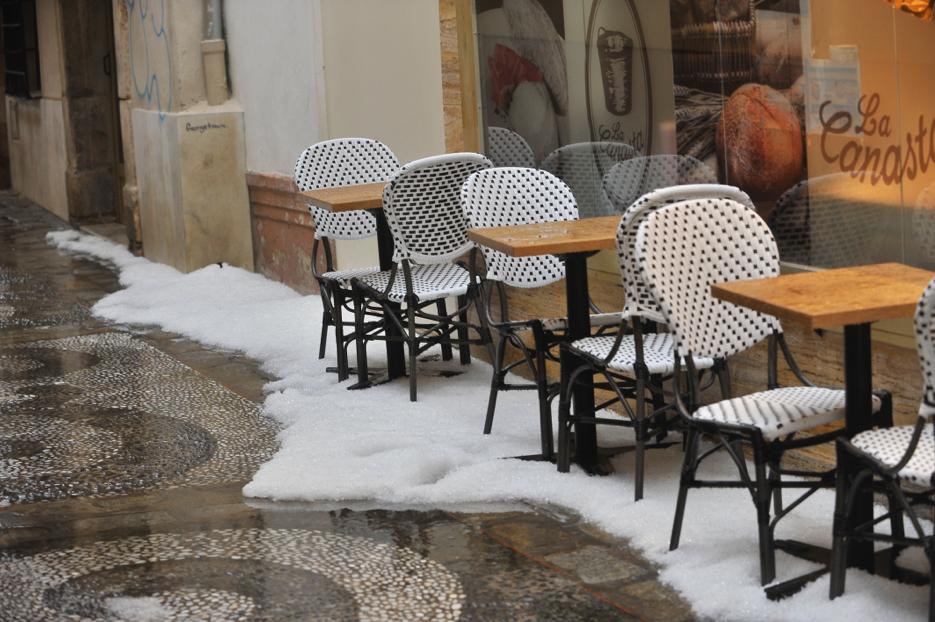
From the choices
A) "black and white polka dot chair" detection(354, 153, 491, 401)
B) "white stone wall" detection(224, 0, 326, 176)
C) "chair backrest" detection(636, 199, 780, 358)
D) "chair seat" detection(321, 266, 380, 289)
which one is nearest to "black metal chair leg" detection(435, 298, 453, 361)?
"black and white polka dot chair" detection(354, 153, 491, 401)

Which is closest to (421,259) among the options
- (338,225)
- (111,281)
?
(338,225)

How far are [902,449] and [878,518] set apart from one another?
0.27 meters

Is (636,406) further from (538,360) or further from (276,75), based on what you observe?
(276,75)

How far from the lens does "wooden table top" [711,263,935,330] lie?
4.03 m

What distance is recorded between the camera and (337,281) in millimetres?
8039

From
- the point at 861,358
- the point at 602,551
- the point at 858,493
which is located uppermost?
the point at 861,358

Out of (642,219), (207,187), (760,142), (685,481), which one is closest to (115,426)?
(642,219)

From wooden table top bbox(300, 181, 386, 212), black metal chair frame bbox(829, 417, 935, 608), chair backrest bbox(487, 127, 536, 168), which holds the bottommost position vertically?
black metal chair frame bbox(829, 417, 935, 608)

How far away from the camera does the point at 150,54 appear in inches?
504

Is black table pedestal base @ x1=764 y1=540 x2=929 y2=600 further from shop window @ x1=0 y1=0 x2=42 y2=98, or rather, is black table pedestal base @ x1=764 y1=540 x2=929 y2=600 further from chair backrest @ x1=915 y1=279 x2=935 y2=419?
shop window @ x1=0 y1=0 x2=42 y2=98

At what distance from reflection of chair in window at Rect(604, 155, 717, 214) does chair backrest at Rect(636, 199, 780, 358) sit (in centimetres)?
164

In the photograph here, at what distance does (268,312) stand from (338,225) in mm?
1691

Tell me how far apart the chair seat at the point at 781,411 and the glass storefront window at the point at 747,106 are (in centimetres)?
93

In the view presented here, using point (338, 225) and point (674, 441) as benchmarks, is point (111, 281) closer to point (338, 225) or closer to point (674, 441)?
point (338, 225)
